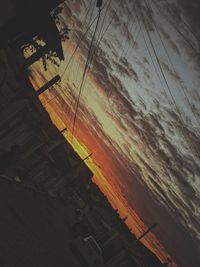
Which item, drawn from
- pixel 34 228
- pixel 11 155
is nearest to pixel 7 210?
pixel 34 228

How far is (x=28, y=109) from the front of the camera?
17703 mm

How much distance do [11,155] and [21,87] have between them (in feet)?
10.7

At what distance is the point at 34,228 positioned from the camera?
14336mm

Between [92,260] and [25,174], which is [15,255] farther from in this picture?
[25,174]

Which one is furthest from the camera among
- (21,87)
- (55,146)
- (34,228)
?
(55,146)

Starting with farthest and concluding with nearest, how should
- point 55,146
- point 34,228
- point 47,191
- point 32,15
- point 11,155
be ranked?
point 55,146
point 47,191
point 11,155
point 34,228
point 32,15

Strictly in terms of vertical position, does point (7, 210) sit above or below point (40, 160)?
below

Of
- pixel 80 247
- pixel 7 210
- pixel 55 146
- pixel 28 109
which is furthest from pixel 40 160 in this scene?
pixel 7 210

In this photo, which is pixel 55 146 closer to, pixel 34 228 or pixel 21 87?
pixel 21 87

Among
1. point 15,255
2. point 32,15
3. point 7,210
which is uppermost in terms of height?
point 32,15

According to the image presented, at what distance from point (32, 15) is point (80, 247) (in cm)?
1040

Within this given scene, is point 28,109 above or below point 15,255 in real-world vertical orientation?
above

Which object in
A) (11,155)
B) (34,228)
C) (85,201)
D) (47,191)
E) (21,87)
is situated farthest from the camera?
(85,201)

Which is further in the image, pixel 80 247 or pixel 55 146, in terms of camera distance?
pixel 55 146
